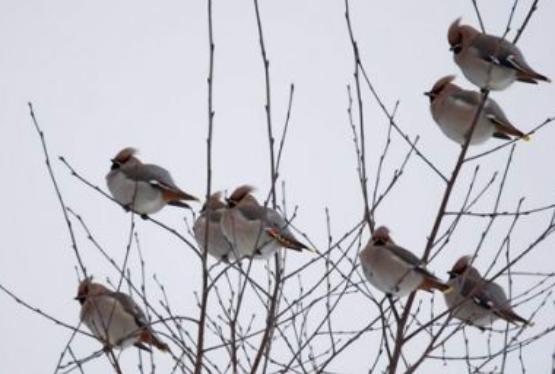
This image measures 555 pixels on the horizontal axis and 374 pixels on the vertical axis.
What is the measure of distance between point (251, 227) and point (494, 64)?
83.1 inches

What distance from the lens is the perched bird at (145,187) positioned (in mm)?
8109

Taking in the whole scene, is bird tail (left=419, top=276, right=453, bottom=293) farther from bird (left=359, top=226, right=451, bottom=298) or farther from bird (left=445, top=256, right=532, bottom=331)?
bird (left=445, top=256, right=532, bottom=331)

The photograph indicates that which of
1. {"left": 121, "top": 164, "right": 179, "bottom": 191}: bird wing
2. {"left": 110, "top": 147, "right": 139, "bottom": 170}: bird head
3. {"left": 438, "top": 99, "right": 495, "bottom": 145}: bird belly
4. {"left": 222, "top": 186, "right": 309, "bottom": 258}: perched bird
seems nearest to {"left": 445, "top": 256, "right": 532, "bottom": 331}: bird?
{"left": 438, "top": 99, "right": 495, "bottom": 145}: bird belly

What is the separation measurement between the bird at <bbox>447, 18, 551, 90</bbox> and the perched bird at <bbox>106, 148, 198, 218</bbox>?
7.32ft

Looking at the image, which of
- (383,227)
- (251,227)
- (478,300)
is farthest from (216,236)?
(478,300)

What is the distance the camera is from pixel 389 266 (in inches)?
261

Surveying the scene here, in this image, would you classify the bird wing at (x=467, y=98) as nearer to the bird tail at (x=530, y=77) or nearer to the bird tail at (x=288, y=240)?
the bird tail at (x=530, y=77)

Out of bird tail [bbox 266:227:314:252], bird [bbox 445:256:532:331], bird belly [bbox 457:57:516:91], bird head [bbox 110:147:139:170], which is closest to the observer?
bird tail [bbox 266:227:314:252]

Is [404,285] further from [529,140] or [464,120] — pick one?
[464,120]

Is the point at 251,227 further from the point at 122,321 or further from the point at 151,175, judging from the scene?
the point at 151,175

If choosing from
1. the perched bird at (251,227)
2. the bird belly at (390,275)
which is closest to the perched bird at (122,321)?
the perched bird at (251,227)

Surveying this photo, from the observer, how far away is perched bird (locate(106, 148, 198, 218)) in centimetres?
811

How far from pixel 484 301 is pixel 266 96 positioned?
3436 mm

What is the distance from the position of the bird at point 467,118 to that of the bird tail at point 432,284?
1880 millimetres
